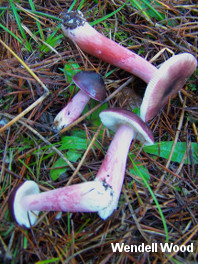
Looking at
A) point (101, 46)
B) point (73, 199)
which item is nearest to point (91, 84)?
point (101, 46)

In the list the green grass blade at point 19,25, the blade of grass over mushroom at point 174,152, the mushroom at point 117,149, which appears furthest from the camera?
the green grass blade at point 19,25

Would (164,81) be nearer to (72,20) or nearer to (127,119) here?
(127,119)

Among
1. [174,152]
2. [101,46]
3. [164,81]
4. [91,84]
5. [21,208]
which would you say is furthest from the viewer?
[101,46]

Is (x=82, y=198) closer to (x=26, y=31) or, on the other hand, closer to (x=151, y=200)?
(x=151, y=200)

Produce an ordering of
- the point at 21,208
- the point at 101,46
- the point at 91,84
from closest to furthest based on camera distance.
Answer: the point at 21,208 < the point at 91,84 < the point at 101,46

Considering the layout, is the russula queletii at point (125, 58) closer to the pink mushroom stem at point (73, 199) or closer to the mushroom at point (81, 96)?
the mushroom at point (81, 96)

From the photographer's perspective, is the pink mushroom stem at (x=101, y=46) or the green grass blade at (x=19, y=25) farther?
the green grass blade at (x=19, y=25)

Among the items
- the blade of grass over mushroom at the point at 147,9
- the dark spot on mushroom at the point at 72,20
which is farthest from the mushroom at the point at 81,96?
the blade of grass over mushroom at the point at 147,9
